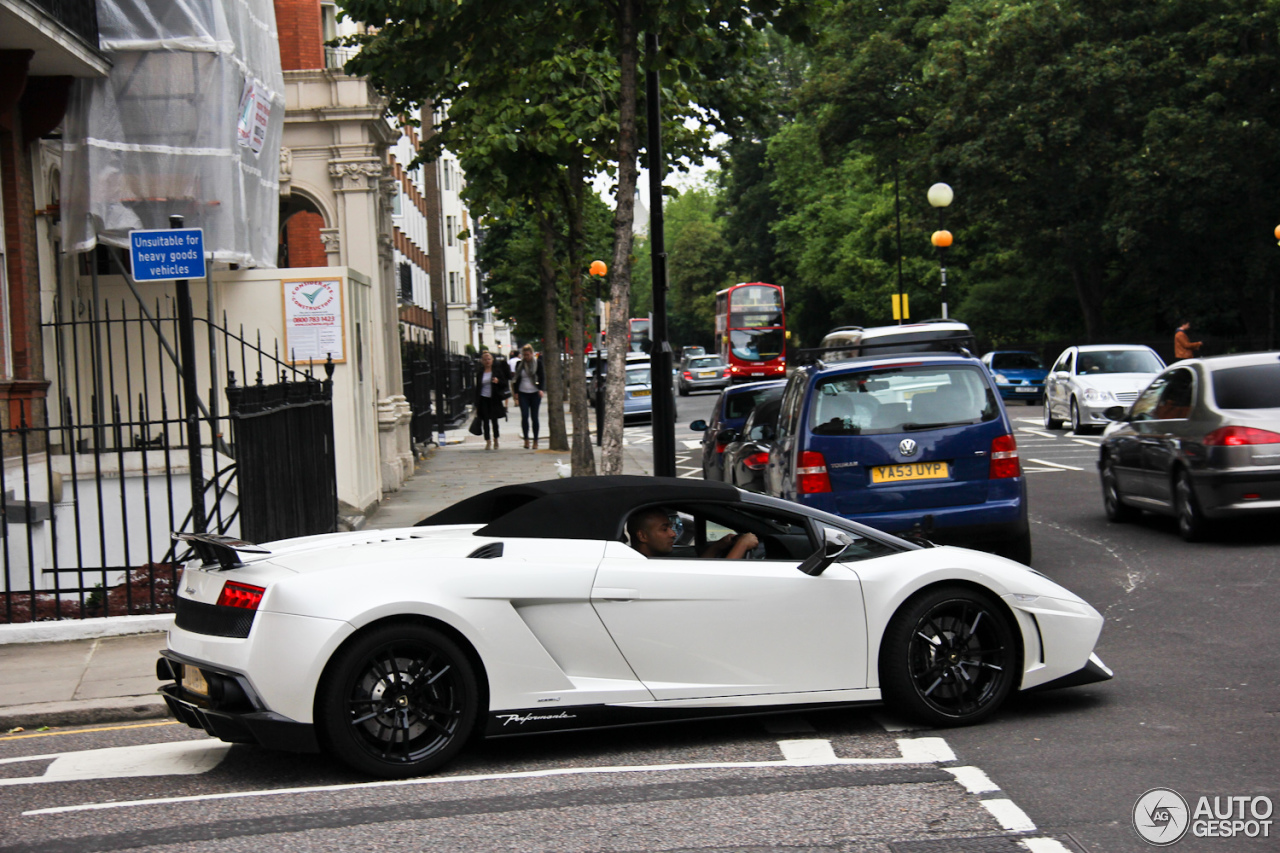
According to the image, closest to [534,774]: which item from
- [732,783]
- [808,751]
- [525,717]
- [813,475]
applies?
[525,717]

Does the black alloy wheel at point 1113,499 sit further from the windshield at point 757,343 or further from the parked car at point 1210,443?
the windshield at point 757,343

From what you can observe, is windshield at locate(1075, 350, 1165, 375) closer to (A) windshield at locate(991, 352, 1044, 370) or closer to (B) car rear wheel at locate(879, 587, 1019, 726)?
(A) windshield at locate(991, 352, 1044, 370)

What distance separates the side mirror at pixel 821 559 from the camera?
6.15m

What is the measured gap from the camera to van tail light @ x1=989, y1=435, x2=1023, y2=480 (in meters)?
10.1

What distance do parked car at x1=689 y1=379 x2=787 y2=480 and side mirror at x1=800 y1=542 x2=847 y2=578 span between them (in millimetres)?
10490

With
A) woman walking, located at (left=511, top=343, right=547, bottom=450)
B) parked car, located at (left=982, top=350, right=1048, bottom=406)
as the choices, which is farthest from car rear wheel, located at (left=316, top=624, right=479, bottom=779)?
parked car, located at (left=982, top=350, right=1048, bottom=406)

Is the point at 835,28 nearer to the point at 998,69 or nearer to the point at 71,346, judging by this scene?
the point at 998,69

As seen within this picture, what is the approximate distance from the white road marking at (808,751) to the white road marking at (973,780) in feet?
1.70

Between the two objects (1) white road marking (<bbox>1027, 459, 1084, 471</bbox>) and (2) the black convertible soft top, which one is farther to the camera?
(1) white road marking (<bbox>1027, 459, 1084, 471</bbox>)

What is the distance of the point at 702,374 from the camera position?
5862 cm

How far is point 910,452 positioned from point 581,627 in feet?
15.7

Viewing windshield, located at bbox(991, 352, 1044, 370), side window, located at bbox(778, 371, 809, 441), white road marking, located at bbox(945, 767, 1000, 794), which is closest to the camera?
white road marking, located at bbox(945, 767, 1000, 794)

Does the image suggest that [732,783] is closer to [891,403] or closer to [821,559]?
[821,559]
